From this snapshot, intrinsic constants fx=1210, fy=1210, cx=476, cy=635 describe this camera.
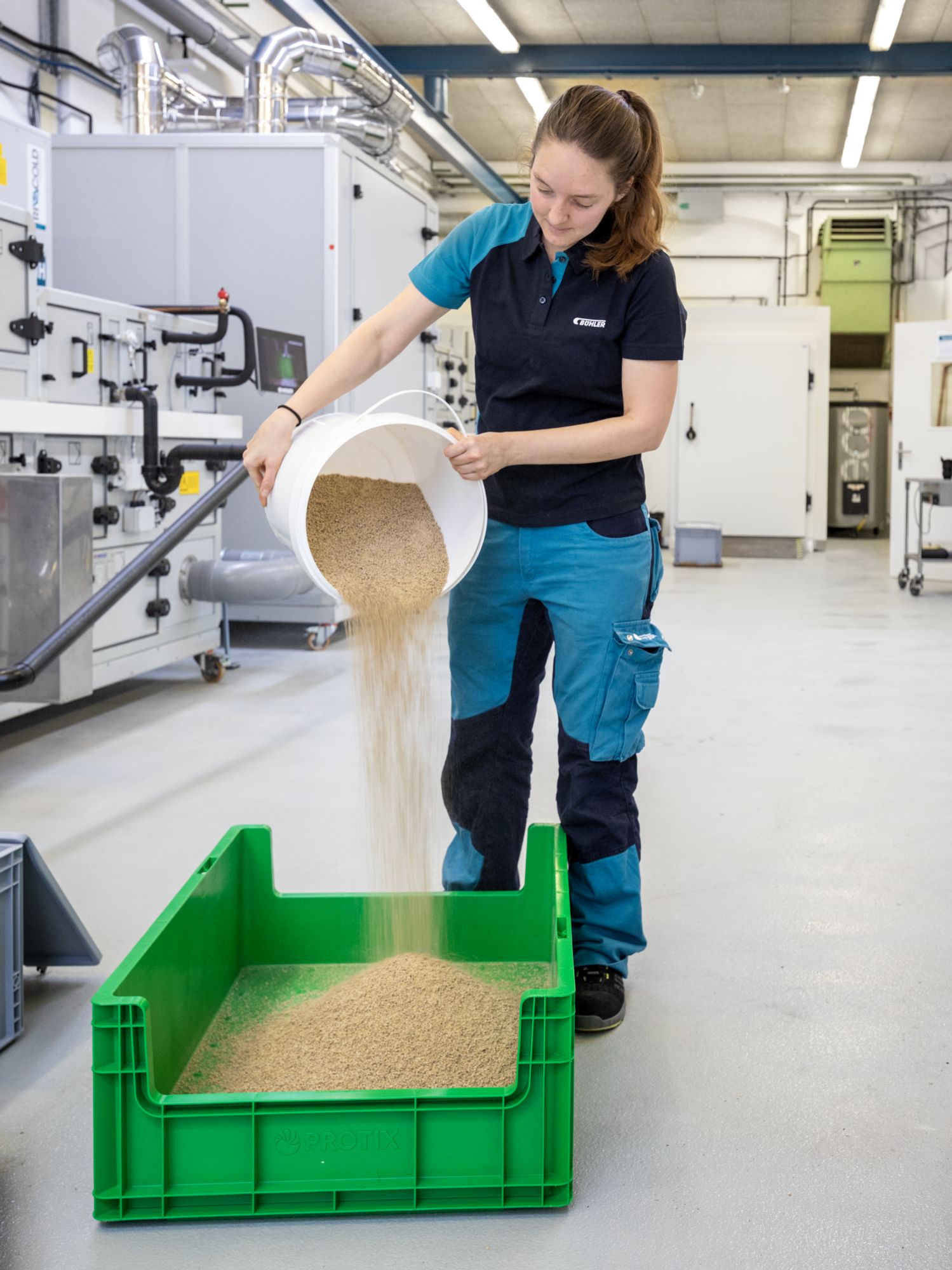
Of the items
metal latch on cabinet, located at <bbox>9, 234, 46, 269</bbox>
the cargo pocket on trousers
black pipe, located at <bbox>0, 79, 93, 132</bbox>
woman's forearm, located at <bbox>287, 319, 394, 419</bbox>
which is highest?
black pipe, located at <bbox>0, 79, 93, 132</bbox>

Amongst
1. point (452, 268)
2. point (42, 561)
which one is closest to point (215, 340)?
point (42, 561)

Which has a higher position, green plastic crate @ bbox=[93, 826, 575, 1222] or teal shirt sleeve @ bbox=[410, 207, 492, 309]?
teal shirt sleeve @ bbox=[410, 207, 492, 309]

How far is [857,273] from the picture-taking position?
11.0 m

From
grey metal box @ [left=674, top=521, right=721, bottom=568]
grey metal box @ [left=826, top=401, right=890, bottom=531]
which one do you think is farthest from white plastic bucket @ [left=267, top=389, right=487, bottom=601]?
grey metal box @ [left=826, top=401, right=890, bottom=531]

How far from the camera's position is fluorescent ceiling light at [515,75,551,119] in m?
8.84

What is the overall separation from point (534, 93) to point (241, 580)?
6.52 m

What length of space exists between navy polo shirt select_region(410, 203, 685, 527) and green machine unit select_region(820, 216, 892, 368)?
10.1 m

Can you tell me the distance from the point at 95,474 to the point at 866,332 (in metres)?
9.34

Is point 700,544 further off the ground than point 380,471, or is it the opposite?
point 380,471

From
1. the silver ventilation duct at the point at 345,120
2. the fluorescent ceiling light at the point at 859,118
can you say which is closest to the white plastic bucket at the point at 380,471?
the silver ventilation duct at the point at 345,120

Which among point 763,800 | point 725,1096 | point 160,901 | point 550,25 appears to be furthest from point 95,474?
point 550,25

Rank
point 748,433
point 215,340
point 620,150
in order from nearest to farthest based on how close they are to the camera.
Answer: point 620,150 → point 215,340 → point 748,433

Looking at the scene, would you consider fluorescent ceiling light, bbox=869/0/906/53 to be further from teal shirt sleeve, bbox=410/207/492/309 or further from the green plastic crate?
the green plastic crate

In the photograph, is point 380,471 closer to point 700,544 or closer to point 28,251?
point 28,251
